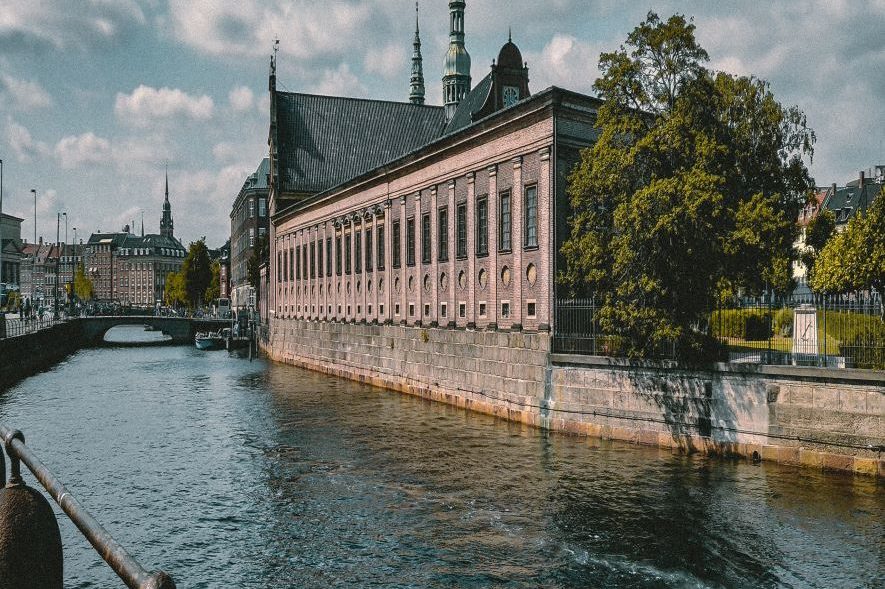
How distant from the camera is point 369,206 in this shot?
50.8 m

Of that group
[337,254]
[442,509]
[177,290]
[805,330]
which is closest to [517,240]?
[805,330]

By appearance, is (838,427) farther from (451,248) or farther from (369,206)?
(369,206)

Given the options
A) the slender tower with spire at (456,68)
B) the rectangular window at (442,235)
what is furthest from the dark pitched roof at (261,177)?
the rectangular window at (442,235)

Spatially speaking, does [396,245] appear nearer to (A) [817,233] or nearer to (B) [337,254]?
(B) [337,254]

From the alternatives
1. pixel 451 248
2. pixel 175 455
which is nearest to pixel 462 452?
pixel 175 455

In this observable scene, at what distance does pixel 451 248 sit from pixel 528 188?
7.83 meters

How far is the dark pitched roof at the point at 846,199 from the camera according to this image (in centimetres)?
8960

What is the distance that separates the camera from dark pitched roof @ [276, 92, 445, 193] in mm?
76750

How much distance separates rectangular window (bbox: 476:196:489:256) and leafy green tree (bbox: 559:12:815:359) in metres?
8.98

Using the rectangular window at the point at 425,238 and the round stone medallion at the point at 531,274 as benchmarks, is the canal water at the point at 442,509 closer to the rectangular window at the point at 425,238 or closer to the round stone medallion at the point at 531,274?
the round stone medallion at the point at 531,274

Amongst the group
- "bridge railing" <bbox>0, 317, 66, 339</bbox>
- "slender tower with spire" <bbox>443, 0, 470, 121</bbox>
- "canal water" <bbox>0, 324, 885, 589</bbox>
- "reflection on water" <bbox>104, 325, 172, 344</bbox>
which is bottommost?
"canal water" <bbox>0, 324, 885, 589</bbox>

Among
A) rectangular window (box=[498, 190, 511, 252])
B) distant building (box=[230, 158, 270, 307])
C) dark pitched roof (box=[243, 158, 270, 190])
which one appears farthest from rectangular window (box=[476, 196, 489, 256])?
dark pitched roof (box=[243, 158, 270, 190])

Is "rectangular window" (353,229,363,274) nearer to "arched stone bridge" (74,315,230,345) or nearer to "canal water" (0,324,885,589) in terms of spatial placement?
"canal water" (0,324,885,589)

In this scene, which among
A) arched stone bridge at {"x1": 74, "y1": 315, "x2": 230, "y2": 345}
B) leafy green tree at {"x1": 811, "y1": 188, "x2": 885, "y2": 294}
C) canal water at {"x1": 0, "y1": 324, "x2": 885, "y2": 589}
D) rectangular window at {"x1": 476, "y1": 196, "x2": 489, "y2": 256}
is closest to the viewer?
canal water at {"x1": 0, "y1": 324, "x2": 885, "y2": 589}
